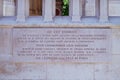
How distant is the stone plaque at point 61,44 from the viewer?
7109 mm

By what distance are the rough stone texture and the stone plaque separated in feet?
0.41

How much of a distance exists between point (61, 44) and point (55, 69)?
Result: 0.64 m

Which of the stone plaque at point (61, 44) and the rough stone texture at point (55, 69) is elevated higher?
the stone plaque at point (61, 44)

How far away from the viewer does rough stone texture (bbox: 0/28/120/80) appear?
23.3 feet

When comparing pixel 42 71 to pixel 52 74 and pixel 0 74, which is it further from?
pixel 0 74

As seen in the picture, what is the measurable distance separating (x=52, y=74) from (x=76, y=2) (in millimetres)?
1885

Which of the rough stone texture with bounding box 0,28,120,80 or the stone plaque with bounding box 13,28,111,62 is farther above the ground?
the stone plaque with bounding box 13,28,111,62

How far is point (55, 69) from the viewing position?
7176 millimetres

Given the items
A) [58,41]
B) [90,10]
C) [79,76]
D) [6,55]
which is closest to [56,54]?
[58,41]

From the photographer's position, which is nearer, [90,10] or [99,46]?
[99,46]

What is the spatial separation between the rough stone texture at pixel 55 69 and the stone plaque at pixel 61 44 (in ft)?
0.41

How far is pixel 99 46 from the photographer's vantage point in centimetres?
711

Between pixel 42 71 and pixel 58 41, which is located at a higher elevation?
pixel 58 41

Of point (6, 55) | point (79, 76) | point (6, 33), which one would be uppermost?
point (6, 33)
